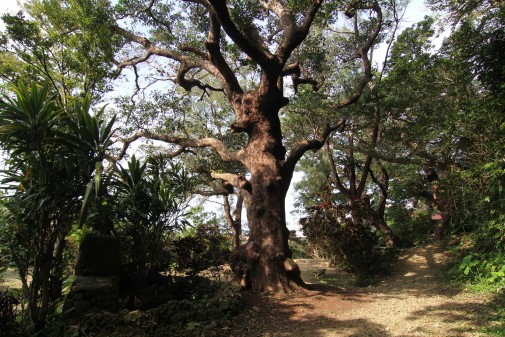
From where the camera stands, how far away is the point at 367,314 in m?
5.02

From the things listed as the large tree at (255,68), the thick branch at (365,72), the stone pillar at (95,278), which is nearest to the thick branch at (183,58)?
the large tree at (255,68)

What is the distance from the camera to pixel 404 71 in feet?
31.4

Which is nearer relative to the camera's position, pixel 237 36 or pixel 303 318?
pixel 303 318

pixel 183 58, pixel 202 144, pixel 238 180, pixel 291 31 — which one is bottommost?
pixel 238 180


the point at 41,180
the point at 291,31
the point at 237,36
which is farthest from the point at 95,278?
the point at 291,31

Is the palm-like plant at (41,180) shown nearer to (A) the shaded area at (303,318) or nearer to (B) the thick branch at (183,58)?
(A) the shaded area at (303,318)

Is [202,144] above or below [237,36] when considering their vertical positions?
below

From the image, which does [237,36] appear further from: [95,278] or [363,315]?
[363,315]

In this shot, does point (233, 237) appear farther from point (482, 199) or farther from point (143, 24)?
point (482, 199)

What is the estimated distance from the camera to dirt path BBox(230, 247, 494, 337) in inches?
167

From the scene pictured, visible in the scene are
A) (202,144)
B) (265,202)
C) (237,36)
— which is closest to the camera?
(237,36)

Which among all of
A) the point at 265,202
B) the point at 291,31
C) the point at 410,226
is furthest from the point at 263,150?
the point at 410,226

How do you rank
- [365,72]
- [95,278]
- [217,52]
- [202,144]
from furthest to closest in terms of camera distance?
[365,72] → [202,144] → [217,52] → [95,278]

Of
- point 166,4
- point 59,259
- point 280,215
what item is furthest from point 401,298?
point 166,4
